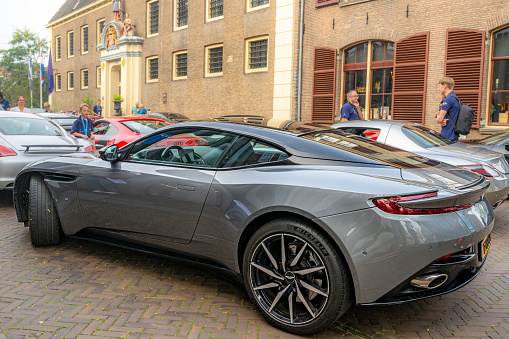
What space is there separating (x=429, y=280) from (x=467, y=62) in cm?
1113

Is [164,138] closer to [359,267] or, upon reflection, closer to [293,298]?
[293,298]

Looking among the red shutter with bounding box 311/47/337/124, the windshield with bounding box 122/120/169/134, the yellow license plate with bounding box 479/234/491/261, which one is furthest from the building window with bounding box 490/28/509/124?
the yellow license plate with bounding box 479/234/491/261

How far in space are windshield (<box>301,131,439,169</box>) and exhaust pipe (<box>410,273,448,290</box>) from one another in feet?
2.39

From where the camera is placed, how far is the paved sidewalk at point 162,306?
3035 millimetres

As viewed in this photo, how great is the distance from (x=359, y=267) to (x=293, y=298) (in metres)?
0.53

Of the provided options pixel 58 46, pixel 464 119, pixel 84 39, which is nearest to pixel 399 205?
pixel 464 119

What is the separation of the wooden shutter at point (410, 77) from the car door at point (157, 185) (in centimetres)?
1092

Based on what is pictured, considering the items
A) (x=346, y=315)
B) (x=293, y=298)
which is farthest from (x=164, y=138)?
(x=346, y=315)

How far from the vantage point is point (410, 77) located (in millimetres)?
13586

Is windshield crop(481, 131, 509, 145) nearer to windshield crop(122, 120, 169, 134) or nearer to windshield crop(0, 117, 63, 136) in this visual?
windshield crop(122, 120, 169, 134)

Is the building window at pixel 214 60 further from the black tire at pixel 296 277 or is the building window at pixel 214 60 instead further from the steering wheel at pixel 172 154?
the black tire at pixel 296 277

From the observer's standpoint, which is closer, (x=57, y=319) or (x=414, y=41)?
(x=57, y=319)

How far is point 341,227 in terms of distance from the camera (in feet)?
9.11

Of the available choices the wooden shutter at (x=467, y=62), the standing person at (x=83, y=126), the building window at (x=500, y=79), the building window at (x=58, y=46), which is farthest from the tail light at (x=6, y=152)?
the building window at (x=58, y=46)
